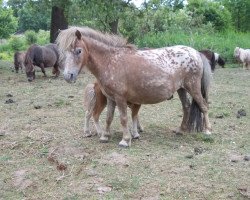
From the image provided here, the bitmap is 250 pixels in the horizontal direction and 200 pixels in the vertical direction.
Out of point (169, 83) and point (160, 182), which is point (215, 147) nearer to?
point (169, 83)

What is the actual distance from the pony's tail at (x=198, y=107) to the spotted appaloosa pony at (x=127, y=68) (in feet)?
0.44

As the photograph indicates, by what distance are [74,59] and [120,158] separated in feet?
5.11

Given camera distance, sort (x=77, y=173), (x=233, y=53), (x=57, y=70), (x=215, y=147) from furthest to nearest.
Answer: (x=233, y=53)
(x=57, y=70)
(x=215, y=147)
(x=77, y=173)

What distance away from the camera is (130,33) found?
79.7ft

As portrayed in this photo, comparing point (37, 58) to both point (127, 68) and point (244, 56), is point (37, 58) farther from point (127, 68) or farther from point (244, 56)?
point (244, 56)

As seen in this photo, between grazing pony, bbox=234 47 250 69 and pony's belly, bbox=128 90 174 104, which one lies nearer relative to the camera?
pony's belly, bbox=128 90 174 104

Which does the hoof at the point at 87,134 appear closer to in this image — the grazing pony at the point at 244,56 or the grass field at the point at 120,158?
the grass field at the point at 120,158

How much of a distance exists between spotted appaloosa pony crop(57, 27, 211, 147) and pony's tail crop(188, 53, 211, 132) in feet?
0.44

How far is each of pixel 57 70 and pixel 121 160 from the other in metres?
9.44

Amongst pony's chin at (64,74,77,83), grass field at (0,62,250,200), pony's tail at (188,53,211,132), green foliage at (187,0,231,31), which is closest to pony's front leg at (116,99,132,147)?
grass field at (0,62,250,200)

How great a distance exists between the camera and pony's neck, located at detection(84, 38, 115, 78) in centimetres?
657

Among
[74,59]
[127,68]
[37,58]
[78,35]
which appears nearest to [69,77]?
[74,59]

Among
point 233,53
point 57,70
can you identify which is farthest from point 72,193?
point 233,53

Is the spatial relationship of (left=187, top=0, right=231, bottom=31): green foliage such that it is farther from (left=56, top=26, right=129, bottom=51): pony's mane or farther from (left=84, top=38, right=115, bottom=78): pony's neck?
(left=84, top=38, right=115, bottom=78): pony's neck
